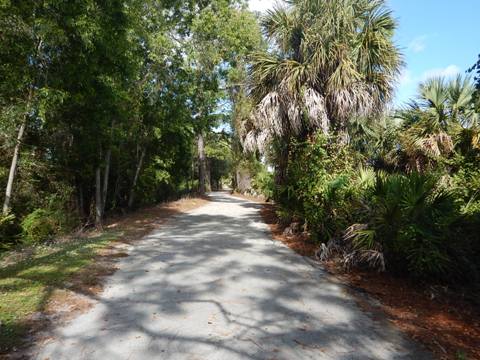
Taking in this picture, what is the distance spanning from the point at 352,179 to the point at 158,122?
9.66m

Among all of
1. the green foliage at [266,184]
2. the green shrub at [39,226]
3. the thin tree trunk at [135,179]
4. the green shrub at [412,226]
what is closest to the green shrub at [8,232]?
the green shrub at [39,226]

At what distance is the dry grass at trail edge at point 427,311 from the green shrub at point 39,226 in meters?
7.87

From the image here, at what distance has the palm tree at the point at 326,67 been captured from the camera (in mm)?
9953

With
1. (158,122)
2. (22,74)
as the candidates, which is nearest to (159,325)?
(22,74)

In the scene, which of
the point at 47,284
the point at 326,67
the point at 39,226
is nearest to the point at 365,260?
the point at 47,284

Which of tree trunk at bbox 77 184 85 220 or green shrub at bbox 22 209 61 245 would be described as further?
tree trunk at bbox 77 184 85 220

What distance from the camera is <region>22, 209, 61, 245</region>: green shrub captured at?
32.4 ft

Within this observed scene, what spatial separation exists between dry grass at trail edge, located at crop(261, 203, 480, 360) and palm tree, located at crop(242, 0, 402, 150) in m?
5.15

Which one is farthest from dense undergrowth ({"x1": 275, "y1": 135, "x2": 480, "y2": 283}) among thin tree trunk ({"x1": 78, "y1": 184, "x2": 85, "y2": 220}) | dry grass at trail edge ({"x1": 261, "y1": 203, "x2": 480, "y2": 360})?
thin tree trunk ({"x1": 78, "y1": 184, "x2": 85, "y2": 220})

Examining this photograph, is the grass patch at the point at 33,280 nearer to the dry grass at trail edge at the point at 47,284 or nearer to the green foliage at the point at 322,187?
the dry grass at trail edge at the point at 47,284

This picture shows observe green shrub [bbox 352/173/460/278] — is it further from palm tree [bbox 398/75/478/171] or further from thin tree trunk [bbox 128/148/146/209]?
thin tree trunk [bbox 128/148/146/209]

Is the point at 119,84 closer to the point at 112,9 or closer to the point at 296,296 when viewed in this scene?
the point at 112,9

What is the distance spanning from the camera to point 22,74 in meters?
7.74

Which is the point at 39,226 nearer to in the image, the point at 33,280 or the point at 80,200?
the point at 80,200
